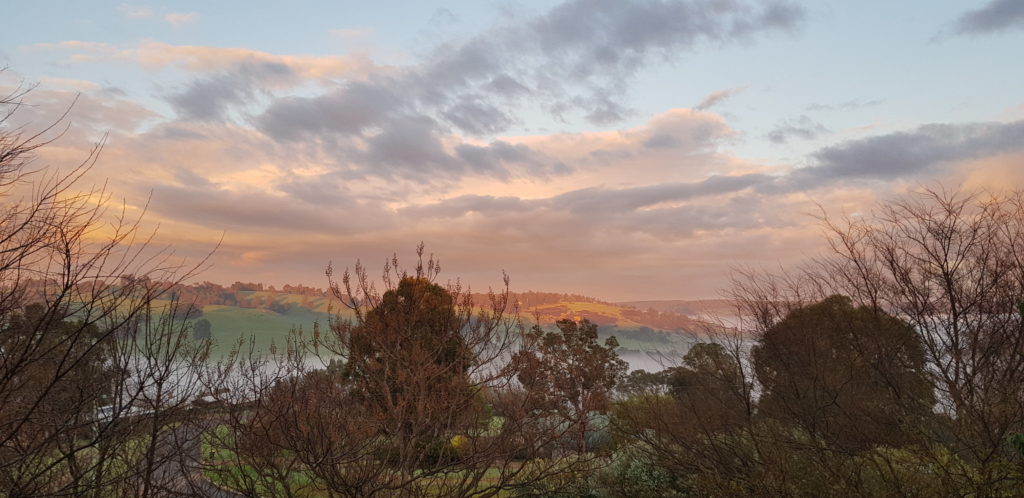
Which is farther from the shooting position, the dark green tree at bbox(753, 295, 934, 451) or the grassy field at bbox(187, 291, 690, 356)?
the grassy field at bbox(187, 291, 690, 356)

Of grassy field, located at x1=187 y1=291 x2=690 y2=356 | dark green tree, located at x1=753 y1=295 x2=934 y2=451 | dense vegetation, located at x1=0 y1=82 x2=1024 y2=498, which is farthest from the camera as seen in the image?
grassy field, located at x1=187 y1=291 x2=690 y2=356

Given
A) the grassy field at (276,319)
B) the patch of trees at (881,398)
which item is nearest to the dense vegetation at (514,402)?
the patch of trees at (881,398)

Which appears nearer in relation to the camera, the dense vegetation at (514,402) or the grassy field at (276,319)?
the dense vegetation at (514,402)

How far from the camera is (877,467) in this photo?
9.97 m

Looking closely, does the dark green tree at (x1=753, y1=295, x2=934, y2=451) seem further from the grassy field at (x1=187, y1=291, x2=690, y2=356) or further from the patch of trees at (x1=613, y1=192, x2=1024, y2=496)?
the grassy field at (x1=187, y1=291, x2=690, y2=356)

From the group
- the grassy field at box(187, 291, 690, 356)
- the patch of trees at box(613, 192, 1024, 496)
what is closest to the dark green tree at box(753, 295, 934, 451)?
the patch of trees at box(613, 192, 1024, 496)

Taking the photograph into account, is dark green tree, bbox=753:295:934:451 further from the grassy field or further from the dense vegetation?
the grassy field

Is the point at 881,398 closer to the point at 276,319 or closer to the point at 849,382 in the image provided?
the point at 849,382

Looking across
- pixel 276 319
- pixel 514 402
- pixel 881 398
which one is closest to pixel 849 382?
pixel 881 398

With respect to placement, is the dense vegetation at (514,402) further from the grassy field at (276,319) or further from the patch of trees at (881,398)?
the grassy field at (276,319)

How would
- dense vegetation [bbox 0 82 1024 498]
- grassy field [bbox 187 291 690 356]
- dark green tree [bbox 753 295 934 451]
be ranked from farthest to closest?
grassy field [bbox 187 291 690 356] → dark green tree [bbox 753 295 934 451] → dense vegetation [bbox 0 82 1024 498]

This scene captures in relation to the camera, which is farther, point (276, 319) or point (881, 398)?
point (276, 319)

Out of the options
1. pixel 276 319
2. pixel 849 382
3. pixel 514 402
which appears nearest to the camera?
pixel 514 402

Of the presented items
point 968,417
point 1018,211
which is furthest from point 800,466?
point 1018,211
